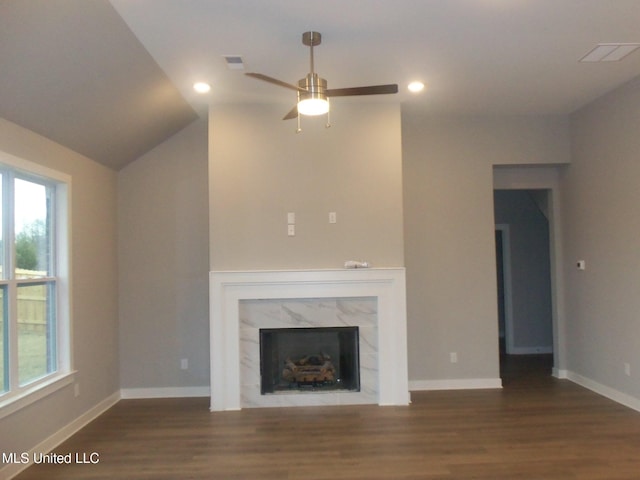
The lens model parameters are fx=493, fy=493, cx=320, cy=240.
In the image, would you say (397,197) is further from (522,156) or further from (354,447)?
(354,447)

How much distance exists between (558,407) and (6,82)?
5027 mm

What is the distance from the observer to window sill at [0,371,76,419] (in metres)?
3.19

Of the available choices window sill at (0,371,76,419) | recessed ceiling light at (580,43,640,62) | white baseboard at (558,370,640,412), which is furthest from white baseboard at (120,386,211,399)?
recessed ceiling light at (580,43,640,62)

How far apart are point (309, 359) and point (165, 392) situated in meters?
1.58

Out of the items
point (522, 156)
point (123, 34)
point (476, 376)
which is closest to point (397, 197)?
point (522, 156)

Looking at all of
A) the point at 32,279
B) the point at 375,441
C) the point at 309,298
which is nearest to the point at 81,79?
the point at 32,279

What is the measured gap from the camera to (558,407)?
4547 mm

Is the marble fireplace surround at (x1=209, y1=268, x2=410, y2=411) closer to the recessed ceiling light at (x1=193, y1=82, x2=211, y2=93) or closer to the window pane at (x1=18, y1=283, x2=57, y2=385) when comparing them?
the window pane at (x1=18, y1=283, x2=57, y2=385)

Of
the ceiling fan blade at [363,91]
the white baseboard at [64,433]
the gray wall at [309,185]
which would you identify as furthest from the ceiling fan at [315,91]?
the white baseboard at [64,433]

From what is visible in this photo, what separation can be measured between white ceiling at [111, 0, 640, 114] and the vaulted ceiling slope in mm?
152

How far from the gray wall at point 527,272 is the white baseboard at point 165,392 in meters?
4.49

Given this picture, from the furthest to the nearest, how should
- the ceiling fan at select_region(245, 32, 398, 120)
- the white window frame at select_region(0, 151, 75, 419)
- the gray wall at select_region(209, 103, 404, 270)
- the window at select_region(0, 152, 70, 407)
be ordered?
the gray wall at select_region(209, 103, 404, 270) → the white window frame at select_region(0, 151, 75, 419) → the window at select_region(0, 152, 70, 407) → the ceiling fan at select_region(245, 32, 398, 120)

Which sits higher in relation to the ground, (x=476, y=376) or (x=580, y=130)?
(x=580, y=130)

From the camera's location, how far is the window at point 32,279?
334 cm
